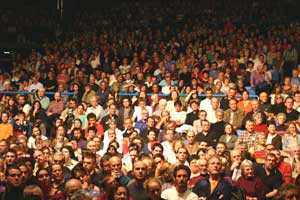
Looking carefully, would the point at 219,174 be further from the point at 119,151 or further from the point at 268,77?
the point at 268,77

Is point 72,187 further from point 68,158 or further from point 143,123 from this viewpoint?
point 143,123

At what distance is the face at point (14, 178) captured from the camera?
5.83m

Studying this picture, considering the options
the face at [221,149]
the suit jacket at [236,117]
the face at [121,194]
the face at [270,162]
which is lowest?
the face at [121,194]

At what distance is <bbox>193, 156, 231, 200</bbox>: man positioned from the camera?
5.87 metres

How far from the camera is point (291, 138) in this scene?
8.38 meters

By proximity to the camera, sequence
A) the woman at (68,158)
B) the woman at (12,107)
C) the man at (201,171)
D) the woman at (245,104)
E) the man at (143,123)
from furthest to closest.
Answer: the woman at (12,107) → the woman at (245,104) → the man at (143,123) → the woman at (68,158) → the man at (201,171)

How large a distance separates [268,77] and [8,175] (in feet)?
22.7

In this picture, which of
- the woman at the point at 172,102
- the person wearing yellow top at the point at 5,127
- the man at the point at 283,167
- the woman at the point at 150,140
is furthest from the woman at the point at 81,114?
the man at the point at 283,167

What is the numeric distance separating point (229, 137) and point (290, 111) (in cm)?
140

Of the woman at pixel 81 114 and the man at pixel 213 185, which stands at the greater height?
the woman at pixel 81 114

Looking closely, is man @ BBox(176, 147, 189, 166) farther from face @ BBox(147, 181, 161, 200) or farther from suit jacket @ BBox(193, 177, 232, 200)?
face @ BBox(147, 181, 161, 200)

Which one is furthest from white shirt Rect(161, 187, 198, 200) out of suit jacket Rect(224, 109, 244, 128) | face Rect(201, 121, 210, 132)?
suit jacket Rect(224, 109, 244, 128)

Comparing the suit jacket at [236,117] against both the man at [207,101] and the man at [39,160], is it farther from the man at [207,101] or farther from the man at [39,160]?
the man at [39,160]

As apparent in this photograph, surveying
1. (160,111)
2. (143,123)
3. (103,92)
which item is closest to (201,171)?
(143,123)
